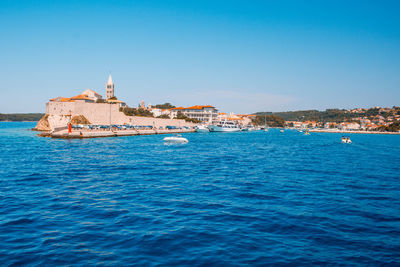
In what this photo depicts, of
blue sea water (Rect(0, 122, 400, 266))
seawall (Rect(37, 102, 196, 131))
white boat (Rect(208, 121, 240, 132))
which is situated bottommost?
blue sea water (Rect(0, 122, 400, 266))

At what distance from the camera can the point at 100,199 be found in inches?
430

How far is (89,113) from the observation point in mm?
69750

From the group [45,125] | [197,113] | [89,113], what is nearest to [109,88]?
[197,113]

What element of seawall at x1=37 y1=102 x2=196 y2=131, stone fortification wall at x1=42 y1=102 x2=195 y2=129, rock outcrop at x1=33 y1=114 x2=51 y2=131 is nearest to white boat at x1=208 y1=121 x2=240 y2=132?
stone fortification wall at x1=42 y1=102 x2=195 y2=129

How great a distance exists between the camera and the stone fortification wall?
66.4m

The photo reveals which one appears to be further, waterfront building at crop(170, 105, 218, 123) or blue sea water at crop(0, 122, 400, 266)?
waterfront building at crop(170, 105, 218, 123)

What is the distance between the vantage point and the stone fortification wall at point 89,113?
66438 mm

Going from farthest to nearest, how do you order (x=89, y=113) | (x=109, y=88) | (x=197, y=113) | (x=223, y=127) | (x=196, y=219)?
(x=197, y=113)
(x=109, y=88)
(x=223, y=127)
(x=89, y=113)
(x=196, y=219)

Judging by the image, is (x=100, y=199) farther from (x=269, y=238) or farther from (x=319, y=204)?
(x=319, y=204)

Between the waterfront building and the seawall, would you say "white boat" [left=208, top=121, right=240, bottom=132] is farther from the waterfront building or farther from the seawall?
the waterfront building

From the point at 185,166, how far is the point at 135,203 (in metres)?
9.62

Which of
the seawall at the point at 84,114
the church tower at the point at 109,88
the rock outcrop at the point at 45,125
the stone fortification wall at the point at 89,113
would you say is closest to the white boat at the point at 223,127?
the stone fortification wall at the point at 89,113

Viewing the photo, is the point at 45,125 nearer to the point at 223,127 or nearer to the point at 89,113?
the point at 89,113

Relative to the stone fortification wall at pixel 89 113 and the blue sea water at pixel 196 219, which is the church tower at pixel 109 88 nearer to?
the stone fortification wall at pixel 89 113
